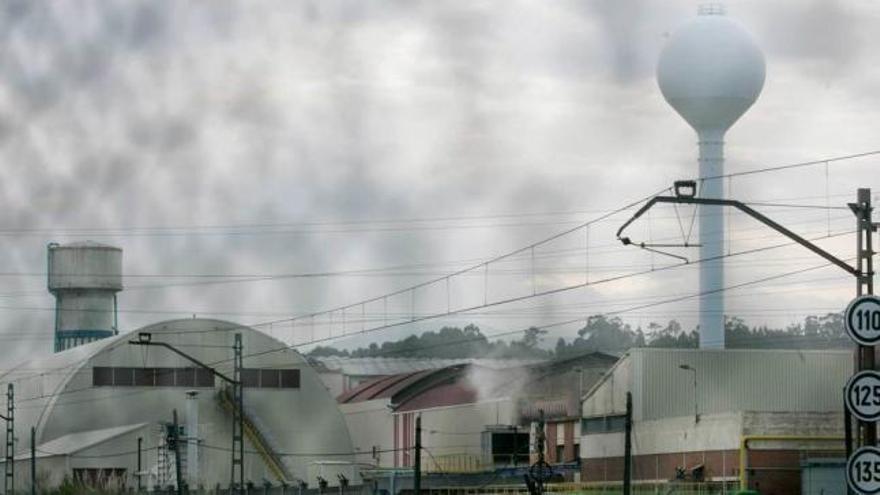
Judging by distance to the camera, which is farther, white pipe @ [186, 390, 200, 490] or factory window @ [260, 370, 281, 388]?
factory window @ [260, 370, 281, 388]

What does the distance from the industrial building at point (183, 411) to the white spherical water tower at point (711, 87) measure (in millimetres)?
27319

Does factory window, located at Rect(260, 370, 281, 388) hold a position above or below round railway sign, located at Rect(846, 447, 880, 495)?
above

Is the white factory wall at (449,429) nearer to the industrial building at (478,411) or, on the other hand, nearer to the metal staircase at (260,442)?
the industrial building at (478,411)

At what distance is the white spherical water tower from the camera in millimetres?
112250

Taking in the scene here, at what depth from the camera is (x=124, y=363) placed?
119625 millimetres

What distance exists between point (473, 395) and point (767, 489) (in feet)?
149

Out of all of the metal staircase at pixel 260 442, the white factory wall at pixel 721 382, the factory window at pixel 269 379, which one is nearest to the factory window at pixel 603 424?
the white factory wall at pixel 721 382

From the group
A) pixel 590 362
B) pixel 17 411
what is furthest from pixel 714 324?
pixel 17 411

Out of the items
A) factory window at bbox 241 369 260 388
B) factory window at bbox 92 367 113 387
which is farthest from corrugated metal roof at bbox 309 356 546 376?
factory window at bbox 92 367 113 387

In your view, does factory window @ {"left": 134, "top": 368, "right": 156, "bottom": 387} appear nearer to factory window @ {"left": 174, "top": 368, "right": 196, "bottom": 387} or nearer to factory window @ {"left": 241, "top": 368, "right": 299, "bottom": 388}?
factory window @ {"left": 174, "top": 368, "right": 196, "bottom": 387}

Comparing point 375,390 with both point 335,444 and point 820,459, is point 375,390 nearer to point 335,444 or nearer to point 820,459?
point 335,444

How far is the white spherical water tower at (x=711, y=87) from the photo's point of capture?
368ft

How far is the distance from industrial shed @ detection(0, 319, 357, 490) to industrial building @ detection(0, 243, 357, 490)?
7cm

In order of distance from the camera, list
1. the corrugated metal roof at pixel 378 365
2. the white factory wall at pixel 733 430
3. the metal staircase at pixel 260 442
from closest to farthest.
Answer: the white factory wall at pixel 733 430
the metal staircase at pixel 260 442
the corrugated metal roof at pixel 378 365
